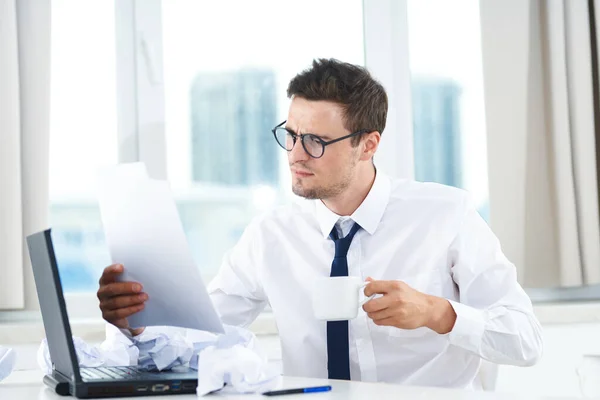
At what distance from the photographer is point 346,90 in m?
1.91

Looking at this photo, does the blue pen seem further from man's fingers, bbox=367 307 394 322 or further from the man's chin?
the man's chin

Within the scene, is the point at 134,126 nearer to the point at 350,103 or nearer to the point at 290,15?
the point at 290,15

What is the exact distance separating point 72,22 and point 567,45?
181 centimetres

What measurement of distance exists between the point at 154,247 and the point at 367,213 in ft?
2.45

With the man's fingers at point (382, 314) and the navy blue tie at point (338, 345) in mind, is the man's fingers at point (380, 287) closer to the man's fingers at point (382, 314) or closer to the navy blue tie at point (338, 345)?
the man's fingers at point (382, 314)

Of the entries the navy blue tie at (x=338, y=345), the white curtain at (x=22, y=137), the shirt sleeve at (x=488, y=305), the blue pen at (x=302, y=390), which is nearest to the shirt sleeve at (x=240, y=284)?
the navy blue tie at (x=338, y=345)

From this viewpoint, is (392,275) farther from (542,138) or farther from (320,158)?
(542,138)

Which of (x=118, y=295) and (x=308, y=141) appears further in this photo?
(x=308, y=141)

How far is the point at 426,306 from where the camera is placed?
4.90ft

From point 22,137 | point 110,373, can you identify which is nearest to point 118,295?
point 110,373

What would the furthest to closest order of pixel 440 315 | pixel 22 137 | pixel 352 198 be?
pixel 22 137
pixel 352 198
pixel 440 315

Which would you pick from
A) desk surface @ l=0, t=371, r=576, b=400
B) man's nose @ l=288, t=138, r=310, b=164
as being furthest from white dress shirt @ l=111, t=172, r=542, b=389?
desk surface @ l=0, t=371, r=576, b=400

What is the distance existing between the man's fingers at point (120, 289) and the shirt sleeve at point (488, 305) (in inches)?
25.6

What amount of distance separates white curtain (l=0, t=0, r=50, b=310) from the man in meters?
0.92
